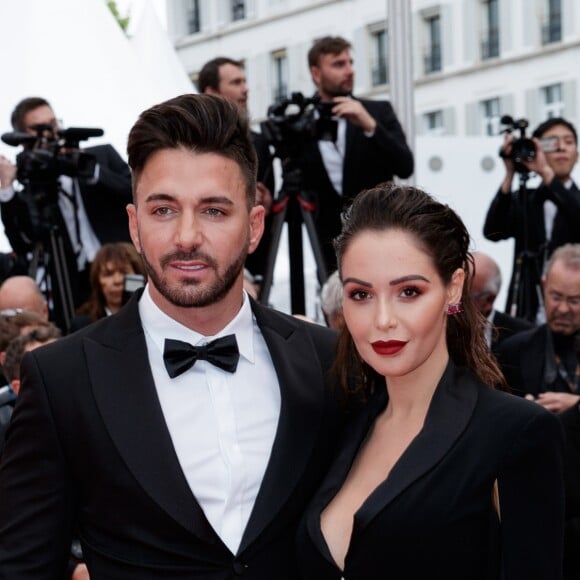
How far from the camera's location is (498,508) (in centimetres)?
240

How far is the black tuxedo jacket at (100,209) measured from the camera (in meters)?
5.78

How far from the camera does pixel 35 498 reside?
239cm

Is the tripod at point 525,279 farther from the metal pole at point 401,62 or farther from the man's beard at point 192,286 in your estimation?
the man's beard at point 192,286

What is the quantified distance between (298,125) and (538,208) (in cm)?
149

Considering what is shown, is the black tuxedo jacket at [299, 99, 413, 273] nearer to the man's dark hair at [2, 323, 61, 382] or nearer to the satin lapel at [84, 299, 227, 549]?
the man's dark hair at [2, 323, 61, 382]

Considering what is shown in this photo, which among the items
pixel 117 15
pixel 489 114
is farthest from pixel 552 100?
pixel 117 15

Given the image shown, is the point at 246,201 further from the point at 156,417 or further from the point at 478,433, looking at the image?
the point at 478,433

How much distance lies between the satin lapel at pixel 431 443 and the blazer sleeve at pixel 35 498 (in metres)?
0.59

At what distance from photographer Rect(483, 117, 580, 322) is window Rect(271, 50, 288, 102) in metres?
19.7

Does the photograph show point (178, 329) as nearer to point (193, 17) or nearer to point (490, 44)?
point (490, 44)

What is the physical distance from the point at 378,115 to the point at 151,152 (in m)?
3.41

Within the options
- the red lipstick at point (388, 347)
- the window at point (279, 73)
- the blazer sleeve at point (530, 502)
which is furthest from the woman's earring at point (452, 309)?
the window at point (279, 73)

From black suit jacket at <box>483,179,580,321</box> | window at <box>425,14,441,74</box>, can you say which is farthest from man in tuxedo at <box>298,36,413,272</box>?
window at <box>425,14,441,74</box>

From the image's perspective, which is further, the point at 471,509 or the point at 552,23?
the point at 552,23
